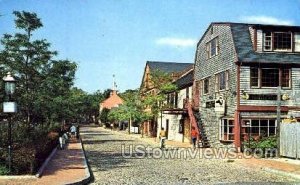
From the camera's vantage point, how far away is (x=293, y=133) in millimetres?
24312

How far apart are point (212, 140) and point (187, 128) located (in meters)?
7.30

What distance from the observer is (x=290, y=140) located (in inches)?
963

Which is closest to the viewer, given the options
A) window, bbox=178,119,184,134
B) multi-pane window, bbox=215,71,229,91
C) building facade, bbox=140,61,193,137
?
multi-pane window, bbox=215,71,229,91

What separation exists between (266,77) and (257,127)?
319cm

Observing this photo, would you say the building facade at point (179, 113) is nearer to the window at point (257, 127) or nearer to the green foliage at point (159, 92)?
the green foliage at point (159, 92)

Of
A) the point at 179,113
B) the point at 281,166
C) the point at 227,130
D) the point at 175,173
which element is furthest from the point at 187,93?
the point at 175,173

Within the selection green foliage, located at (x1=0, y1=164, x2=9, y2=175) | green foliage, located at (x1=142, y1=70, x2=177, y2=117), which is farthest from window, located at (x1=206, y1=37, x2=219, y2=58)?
green foliage, located at (x1=0, y1=164, x2=9, y2=175)

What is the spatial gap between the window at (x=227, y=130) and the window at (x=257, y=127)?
4.26 feet

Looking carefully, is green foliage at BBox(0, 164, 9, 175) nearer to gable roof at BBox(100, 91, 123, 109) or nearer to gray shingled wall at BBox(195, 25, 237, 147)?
gray shingled wall at BBox(195, 25, 237, 147)

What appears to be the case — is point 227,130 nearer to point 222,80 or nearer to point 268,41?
point 222,80

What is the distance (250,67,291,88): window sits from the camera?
3023cm

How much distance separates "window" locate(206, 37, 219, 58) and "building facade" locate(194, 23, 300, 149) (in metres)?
2.18

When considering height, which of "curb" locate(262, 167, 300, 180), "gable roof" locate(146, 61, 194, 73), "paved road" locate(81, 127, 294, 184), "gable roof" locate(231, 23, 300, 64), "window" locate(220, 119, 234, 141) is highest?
"gable roof" locate(146, 61, 194, 73)

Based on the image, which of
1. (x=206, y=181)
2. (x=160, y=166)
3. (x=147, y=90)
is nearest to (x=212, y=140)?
(x=160, y=166)
